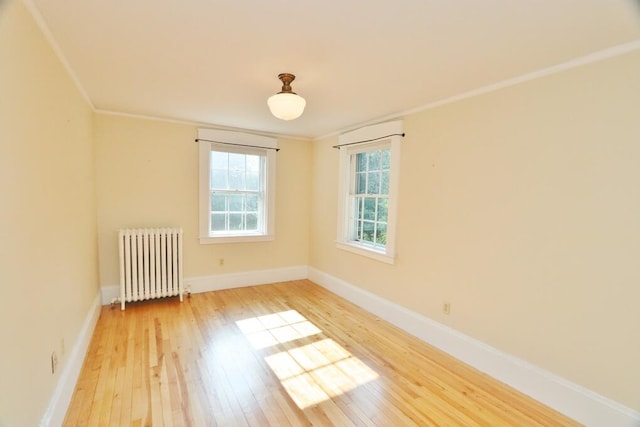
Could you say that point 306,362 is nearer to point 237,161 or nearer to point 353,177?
point 353,177

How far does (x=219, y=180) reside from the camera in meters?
4.17

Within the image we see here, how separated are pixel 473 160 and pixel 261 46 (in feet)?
6.08

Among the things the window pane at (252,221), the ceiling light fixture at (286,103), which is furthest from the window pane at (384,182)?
the window pane at (252,221)

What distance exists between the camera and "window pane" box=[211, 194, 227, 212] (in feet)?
13.6

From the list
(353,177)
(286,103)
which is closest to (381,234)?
(353,177)

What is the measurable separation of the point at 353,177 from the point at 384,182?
576 millimetres

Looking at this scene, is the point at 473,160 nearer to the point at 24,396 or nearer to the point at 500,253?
the point at 500,253

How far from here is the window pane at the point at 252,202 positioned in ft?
14.5

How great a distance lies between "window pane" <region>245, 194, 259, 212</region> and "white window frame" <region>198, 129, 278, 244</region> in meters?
0.14

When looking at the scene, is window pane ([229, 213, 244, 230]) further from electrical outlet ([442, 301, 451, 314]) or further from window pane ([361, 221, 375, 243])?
electrical outlet ([442, 301, 451, 314])

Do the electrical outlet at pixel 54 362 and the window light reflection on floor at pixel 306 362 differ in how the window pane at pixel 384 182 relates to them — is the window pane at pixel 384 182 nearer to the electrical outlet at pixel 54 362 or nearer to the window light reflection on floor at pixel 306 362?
the window light reflection on floor at pixel 306 362

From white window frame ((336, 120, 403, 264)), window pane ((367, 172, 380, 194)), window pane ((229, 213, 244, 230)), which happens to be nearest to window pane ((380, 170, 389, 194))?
window pane ((367, 172, 380, 194))

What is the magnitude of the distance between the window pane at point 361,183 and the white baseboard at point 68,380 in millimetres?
3117

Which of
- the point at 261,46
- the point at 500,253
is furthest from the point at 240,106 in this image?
the point at 500,253
